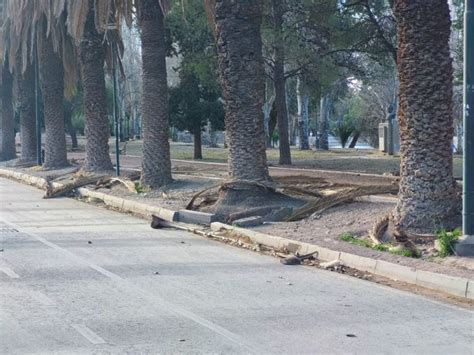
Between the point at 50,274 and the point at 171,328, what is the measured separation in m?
3.30

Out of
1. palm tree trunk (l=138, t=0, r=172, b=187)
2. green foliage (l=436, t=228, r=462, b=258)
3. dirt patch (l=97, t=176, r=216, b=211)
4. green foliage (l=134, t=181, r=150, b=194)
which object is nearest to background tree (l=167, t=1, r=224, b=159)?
palm tree trunk (l=138, t=0, r=172, b=187)

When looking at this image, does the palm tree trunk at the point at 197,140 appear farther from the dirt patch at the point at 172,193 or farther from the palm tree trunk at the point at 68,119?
the palm tree trunk at the point at 68,119

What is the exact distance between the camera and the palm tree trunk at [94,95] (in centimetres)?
2470

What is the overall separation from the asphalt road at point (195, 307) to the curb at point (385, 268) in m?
0.47

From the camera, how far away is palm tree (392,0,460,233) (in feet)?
37.5

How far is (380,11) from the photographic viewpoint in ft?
86.9

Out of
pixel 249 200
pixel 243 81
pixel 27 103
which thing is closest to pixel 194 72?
pixel 27 103

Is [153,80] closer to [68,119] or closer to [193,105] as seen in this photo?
[193,105]

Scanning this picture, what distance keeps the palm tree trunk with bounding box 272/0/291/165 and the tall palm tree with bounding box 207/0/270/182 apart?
10.8 m

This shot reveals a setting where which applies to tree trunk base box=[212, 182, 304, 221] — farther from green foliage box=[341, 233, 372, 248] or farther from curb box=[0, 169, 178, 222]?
green foliage box=[341, 233, 372, 248]

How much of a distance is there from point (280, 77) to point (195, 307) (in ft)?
73.0

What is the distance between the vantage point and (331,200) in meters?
15.0

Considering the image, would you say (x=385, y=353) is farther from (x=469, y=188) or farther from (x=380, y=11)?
(x=380, y=11)

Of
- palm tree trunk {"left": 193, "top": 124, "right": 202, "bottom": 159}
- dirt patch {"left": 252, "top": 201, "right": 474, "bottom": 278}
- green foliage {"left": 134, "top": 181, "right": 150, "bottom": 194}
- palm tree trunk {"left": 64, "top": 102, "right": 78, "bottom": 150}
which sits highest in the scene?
palm tree trunk {"left": 64, "top": 102, "right": 78, "bottom": 150}
